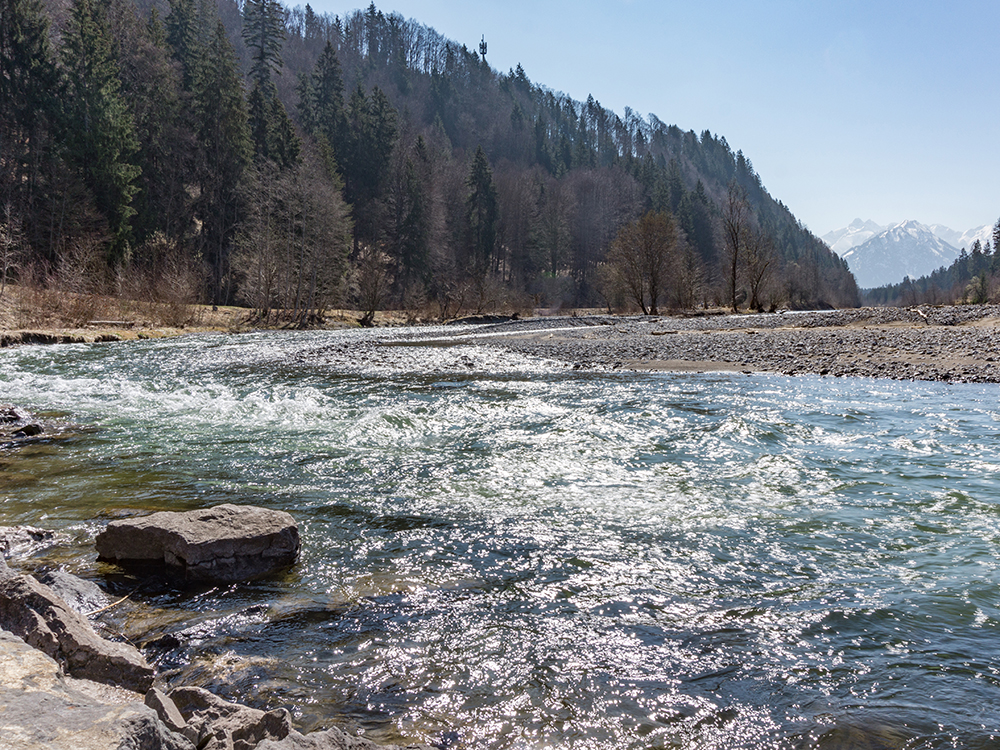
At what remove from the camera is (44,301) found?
26.3 meters

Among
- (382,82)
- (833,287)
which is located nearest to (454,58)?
(382,82)

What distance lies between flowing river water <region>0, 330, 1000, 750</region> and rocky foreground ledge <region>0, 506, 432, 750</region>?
428 mm

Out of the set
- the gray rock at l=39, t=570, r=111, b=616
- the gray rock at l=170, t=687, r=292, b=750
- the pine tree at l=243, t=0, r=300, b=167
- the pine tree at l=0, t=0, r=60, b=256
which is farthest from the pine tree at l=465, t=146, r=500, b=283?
the gray rock at l=170, t=687, r=292, b=750

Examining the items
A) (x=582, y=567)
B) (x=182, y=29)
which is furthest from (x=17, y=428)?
(x=182, y=29)

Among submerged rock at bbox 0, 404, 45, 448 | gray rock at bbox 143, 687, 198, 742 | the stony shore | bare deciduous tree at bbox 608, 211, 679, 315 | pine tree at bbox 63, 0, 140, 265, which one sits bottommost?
gray rock at bbox 143, 687, 198, 742

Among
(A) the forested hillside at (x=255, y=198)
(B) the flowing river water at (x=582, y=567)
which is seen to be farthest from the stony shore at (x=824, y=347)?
(A) the forested hillside at (x=255, y=198)

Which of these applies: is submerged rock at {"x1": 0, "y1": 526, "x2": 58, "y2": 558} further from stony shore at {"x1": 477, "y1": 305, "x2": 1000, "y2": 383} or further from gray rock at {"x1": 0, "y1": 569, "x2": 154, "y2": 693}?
stony shore at {"x1": 477, "y1": 305, "x2": 1000, "y2": 383}

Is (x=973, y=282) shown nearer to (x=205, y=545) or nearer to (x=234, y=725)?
(x=205, y=545)

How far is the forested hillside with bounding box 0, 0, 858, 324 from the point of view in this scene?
130ft

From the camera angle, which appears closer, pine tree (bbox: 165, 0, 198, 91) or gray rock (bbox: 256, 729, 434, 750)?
gray rock (bbox: 256, 729, 434, 750)

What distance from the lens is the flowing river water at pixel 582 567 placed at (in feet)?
10.0

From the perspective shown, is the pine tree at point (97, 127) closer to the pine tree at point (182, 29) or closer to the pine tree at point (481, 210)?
the pine tree at point (182, 29)

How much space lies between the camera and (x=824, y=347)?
18.9 metres

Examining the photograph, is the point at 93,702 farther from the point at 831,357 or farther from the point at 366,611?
the point at 831,357
